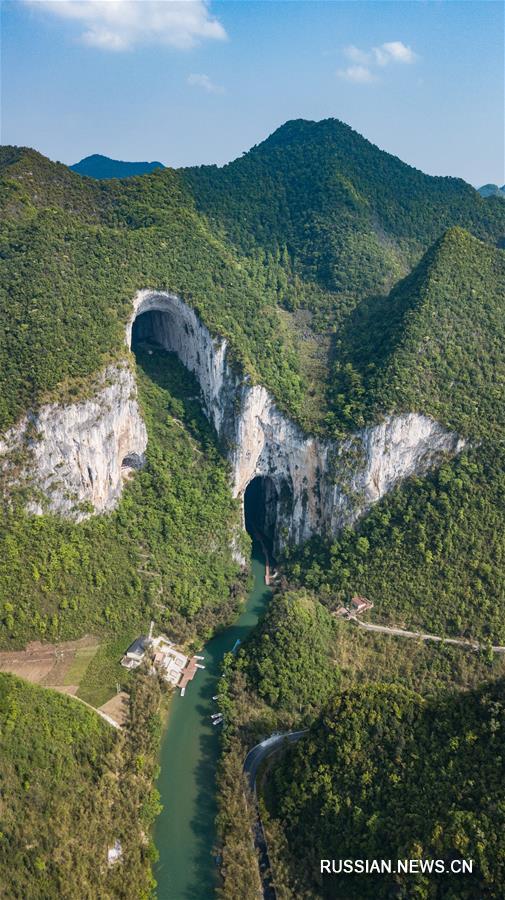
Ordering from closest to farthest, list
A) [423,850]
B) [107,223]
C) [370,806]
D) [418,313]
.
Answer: [423,850]
[370,806]
[418,313]
[107,223]

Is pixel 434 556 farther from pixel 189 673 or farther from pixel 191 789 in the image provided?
pixel 191 789

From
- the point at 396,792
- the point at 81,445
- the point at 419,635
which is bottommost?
the point at 396,792

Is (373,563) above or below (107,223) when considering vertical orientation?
below

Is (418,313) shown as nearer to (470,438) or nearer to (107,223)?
(470,438)

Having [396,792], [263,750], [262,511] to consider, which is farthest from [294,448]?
[396,792]

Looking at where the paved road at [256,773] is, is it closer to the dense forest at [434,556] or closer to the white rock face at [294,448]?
the dense forest at [434,556]

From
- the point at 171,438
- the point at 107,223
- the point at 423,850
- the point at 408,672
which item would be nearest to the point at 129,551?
the point at 171,438

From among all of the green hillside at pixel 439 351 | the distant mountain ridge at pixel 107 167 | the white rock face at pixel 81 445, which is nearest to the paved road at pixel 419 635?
the green hillside at pixel 439 351
